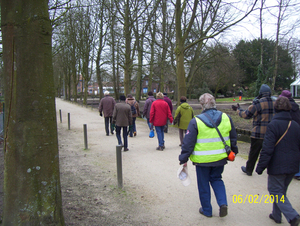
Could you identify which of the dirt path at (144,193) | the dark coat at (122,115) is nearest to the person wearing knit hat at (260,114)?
the dirt path at (144,193)

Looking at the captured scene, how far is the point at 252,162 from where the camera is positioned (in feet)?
18.5

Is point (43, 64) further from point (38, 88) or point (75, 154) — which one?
point (75, 154)

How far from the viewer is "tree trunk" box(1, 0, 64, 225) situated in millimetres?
2783

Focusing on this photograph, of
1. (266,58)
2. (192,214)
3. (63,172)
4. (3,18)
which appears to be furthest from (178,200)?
(266,58)

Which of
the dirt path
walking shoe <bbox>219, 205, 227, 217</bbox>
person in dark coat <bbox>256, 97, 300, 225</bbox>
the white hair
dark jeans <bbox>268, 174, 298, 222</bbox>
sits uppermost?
the white hair

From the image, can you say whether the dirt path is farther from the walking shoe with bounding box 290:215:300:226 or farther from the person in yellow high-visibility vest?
the person in yellow high-visibility vest

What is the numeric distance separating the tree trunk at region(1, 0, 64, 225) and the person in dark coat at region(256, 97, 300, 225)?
9.18ft

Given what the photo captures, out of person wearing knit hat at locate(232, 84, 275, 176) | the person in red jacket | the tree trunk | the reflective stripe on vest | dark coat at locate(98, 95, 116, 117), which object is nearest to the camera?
the tree trunk

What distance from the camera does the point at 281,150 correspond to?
342cm

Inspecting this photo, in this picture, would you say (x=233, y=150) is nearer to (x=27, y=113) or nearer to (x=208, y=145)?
(x=208, y=145)

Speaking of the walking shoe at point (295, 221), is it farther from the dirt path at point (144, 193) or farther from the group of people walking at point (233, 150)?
the dirt path at point (144, 193)

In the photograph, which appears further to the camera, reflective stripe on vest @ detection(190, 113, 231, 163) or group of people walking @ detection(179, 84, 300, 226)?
reflective stripe on vest @ detection(190, 113, 231, 163)

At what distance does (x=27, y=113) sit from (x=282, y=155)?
10.5 ft

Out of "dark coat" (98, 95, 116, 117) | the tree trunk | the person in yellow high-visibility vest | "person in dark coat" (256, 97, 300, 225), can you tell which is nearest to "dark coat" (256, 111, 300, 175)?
"person in dark coat" (256, 97, 300, 225)
